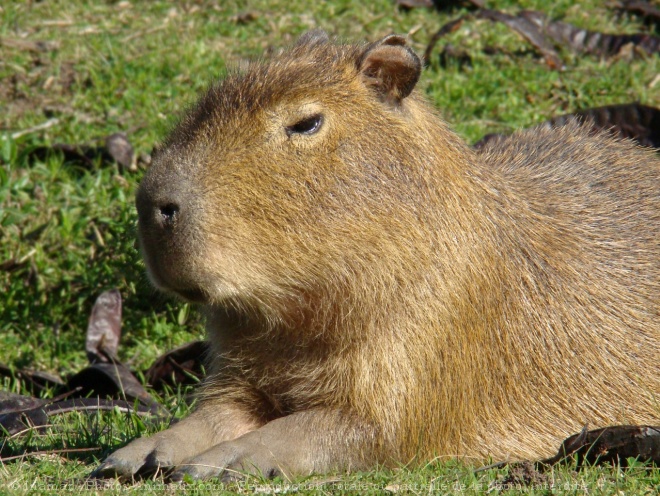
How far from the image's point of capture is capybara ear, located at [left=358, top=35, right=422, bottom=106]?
372 centimetres

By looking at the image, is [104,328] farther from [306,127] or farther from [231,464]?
[306,127]

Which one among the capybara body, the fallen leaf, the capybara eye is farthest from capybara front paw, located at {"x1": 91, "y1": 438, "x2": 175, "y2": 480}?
the fallen leaf

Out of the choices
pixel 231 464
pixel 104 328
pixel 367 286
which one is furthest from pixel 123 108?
pixel 231 464

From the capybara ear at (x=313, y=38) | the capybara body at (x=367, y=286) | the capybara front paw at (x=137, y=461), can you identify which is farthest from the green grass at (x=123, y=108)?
the capybara ear at (x=313, y=38)

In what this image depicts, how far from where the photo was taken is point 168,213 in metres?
3.33

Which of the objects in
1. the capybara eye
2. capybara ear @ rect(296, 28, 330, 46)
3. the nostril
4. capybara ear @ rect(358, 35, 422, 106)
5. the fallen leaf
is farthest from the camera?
the fallen leaf

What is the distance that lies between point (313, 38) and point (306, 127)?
64 cm

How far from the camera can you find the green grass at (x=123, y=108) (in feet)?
18.2

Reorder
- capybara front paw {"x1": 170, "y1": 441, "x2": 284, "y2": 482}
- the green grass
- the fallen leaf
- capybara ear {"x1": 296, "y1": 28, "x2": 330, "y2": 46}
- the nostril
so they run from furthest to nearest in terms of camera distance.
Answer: the green grass → the fallen leaf → capybara ear {"x1": 296, "y1": 28, "x2": 330, "y2": 46} → capybara front paw {"x1": 170, "y1": 441, "x2": 284, "y2": 482} → the nostril

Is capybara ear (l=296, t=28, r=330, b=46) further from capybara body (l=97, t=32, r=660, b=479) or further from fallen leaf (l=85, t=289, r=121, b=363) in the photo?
fallen leaf (l=85, t=289, r=121, b=363)

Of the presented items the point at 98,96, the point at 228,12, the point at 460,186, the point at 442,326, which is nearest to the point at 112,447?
the point at 442,326

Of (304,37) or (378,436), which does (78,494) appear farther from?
(304,37)

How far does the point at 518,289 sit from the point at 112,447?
5.20 feet

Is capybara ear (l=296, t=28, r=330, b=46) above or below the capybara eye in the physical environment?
above
